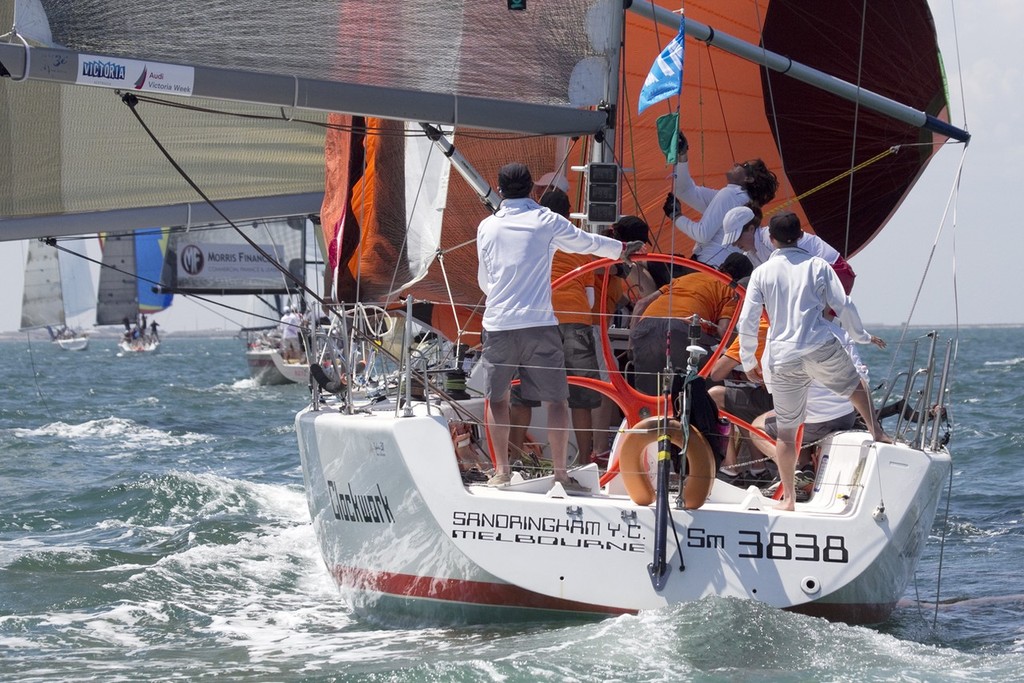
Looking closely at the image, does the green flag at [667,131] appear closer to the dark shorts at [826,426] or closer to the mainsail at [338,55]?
the mainsail at [338,55]

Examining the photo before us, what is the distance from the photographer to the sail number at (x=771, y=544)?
5613mm

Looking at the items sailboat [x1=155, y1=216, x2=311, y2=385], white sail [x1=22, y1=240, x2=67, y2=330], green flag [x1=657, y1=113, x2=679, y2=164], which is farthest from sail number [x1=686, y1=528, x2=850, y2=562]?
white sail [x1=22, y1=240, x2=67, y2=330]

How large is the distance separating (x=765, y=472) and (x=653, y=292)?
3.30ft

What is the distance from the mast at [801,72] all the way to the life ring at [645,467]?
2.84m

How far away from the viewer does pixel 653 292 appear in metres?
6.91

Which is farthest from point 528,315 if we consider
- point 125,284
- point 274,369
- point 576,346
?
point 125,284

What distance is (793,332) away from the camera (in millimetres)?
5781

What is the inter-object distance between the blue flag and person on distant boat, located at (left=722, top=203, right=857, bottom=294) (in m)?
1.03

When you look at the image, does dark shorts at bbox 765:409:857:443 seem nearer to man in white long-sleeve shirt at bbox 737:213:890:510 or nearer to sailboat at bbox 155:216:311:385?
man in white long-sleeve shirt at bbox 737:213:890:510

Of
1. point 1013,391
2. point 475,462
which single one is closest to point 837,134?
point 475,462

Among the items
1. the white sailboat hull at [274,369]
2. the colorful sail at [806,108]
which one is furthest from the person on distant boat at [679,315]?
the white sailboat hull at [274,369]

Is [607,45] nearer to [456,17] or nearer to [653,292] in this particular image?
[456,17]

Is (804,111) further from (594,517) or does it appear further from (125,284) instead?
(125,284)

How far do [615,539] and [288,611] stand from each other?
86.4 inches
